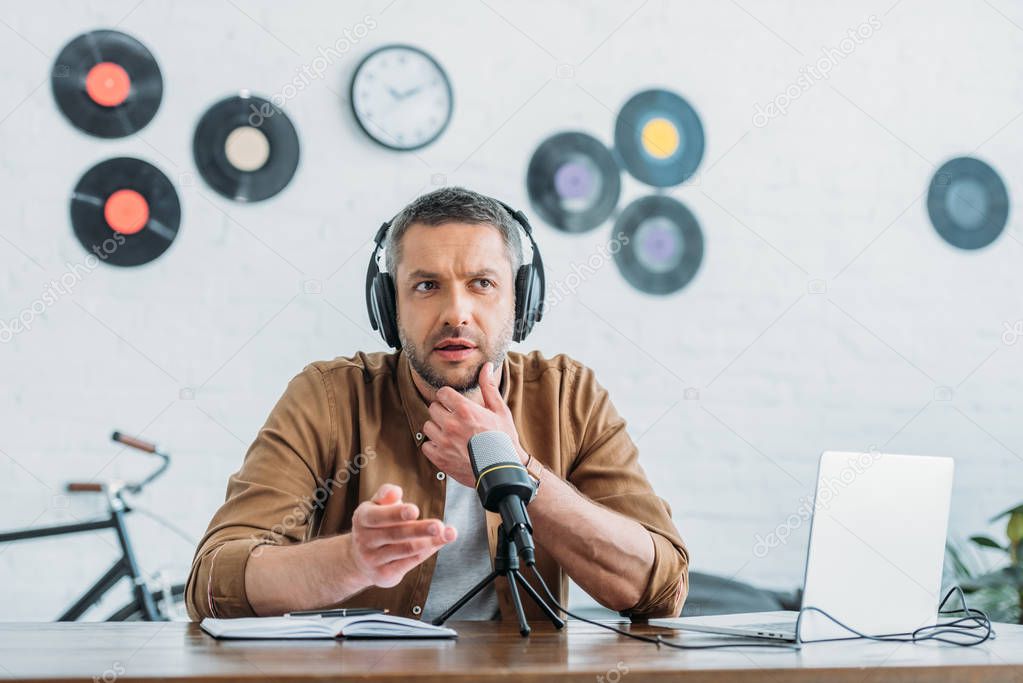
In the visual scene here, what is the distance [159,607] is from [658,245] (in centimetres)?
154

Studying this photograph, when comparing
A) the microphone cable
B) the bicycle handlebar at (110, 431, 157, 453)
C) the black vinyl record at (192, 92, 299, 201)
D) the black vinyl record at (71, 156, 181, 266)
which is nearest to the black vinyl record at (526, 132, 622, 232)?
→ the black vinyl record at (192, 92, 299, 201)

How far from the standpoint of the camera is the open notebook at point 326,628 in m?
0.89

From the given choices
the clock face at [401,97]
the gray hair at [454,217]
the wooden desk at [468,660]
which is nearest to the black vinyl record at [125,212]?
the clock face at [401,97]

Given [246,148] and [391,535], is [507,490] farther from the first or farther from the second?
Result: [246,148]

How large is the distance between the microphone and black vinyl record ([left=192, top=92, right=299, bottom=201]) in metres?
1.60

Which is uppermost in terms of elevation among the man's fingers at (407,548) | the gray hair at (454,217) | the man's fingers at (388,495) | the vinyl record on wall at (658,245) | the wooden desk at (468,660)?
the vinyl record on wall at (658,245)

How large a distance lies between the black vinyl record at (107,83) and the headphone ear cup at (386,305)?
1173mm

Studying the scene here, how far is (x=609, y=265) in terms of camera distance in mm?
2537

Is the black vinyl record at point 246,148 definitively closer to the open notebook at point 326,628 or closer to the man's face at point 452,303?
the man's face at point 452,303

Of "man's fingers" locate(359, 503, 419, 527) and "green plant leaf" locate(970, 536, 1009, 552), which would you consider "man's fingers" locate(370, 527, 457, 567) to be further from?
"green plant leaf" locate(970, 536, 1009, 552)

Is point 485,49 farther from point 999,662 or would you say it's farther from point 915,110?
point 999,662

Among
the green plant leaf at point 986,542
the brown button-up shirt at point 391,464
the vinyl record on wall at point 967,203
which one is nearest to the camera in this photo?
the brown button-up shirt at point 391,464

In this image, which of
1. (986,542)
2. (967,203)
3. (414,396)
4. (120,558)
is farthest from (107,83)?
(986,542)

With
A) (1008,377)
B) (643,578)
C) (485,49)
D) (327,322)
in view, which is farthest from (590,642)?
(1008,377)
